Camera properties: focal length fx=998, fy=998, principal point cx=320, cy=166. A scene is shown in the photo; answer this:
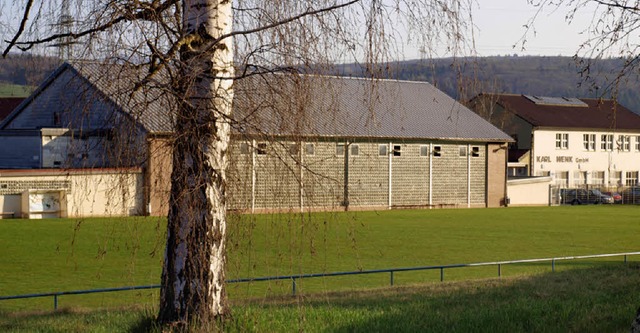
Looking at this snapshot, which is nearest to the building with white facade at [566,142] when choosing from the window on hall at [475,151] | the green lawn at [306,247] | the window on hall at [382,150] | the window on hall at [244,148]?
the window on hall at [475,151]

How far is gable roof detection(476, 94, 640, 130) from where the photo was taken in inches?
3415

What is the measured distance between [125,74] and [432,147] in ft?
176

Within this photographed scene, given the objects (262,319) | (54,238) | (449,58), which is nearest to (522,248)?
(54,238)

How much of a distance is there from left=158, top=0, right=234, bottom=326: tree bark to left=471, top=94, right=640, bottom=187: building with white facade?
7429 centimetres

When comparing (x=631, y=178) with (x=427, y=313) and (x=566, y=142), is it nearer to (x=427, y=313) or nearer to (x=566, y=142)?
(x=566, y=142)

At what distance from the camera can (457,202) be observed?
63094 mm

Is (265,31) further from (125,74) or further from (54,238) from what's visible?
(54,238)

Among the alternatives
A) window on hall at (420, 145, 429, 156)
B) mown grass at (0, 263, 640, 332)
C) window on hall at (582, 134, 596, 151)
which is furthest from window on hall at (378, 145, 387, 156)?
mown grass at (0, 263, 640, 332)

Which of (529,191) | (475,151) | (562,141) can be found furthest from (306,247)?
(562,141)

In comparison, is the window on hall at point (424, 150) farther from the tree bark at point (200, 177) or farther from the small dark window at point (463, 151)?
the tree bark at point (200, 177)

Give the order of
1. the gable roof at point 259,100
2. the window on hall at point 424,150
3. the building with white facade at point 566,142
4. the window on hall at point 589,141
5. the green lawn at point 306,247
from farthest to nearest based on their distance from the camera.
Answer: the window on hall at point 589,141 < the building with white facade at point 566,142 < the window on hall at point 424,150 < the green lawn at point 306,247 < the gable roof at point 259,100

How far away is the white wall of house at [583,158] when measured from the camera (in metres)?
85.7

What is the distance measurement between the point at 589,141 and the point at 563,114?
3.65 metres

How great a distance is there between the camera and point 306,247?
24078mm
